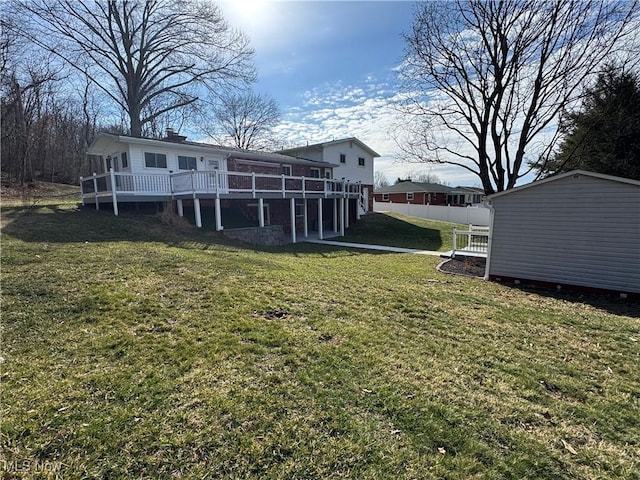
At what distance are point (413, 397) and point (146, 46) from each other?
30577 millimetres

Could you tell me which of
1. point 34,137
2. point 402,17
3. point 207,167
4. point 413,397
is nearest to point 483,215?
point 402,17

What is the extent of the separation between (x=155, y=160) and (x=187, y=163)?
1.58 meters

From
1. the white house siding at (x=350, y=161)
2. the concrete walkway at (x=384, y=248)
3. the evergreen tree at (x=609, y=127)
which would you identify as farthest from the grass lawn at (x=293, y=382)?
the white house siding at (x=350, y=161)

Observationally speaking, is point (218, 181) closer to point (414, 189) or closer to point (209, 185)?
point (209, 185)

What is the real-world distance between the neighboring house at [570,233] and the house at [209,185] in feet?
31.4

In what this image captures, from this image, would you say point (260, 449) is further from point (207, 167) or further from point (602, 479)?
point (207, 167)

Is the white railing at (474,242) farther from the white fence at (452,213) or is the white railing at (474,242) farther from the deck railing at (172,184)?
the white fence at (452,213)

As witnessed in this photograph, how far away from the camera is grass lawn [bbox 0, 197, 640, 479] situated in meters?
2.35

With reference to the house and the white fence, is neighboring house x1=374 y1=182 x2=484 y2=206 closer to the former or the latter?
the white fence

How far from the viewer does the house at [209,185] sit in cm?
1337

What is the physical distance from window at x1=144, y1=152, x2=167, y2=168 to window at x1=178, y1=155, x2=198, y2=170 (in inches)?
29.4

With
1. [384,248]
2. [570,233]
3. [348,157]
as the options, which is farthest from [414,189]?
[570,233]

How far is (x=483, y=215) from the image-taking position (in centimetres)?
2778

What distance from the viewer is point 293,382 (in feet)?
10.5
